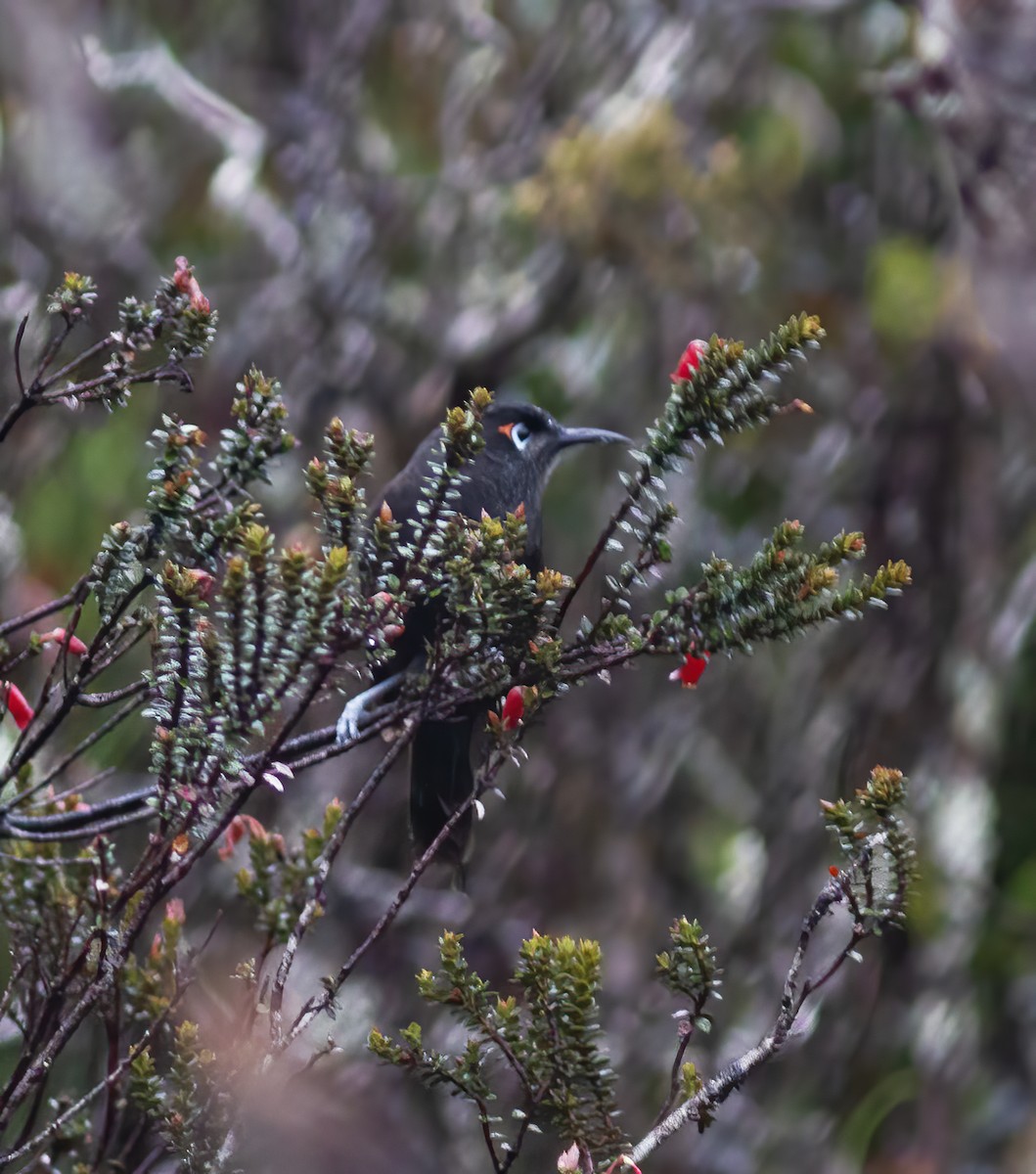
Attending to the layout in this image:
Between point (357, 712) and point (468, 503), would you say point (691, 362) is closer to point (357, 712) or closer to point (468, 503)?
point (357, 712)

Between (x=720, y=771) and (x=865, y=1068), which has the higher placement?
(x=720, y=771)

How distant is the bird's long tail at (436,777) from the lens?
221 centimetres

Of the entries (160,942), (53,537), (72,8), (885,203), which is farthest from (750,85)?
(160,942)

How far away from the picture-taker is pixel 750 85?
475cm

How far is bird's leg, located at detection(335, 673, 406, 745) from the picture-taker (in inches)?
64.1

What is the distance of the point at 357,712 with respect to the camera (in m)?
1.75

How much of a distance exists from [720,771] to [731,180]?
170cm

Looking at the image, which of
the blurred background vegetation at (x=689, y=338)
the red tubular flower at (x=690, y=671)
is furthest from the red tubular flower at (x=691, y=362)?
the blurred background vegetation at (x=689, y=338)

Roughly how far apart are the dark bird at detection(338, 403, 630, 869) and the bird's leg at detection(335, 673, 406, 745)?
107mm

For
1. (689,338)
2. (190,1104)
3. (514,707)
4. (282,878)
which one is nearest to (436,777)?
(282,878)

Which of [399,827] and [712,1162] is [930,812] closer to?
[712,1162]

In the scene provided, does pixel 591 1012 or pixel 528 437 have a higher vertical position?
pixel 528 437

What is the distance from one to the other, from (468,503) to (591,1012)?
113cm

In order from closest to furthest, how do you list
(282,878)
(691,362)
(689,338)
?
(691,362)
(282,878)
(689,338)
